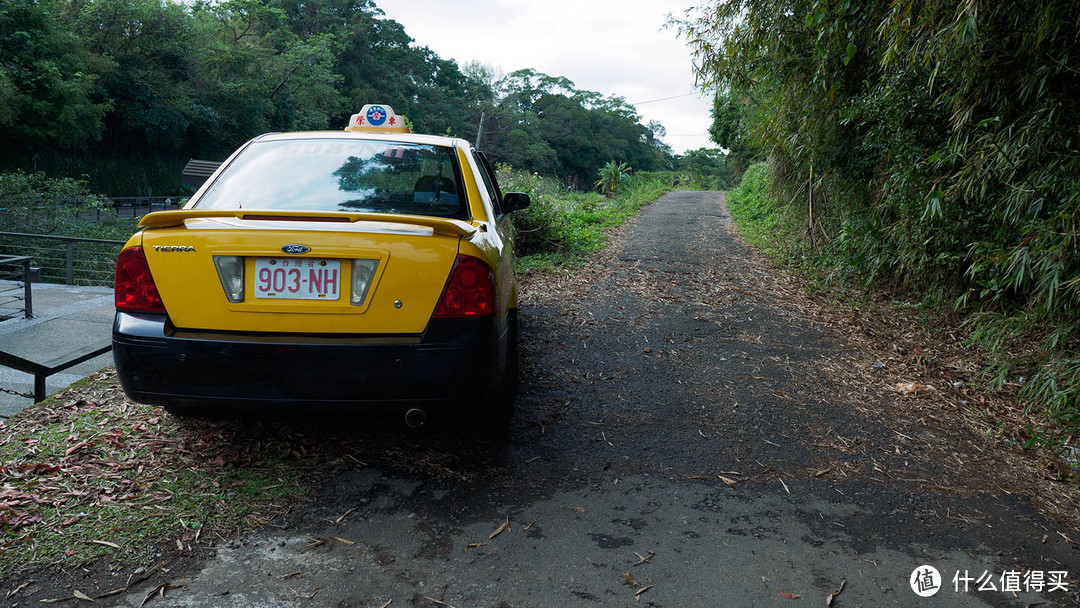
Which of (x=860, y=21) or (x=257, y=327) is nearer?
(x=257, y=327)

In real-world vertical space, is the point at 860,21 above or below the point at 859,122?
above

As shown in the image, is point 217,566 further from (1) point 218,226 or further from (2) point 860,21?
(2) point 860,21

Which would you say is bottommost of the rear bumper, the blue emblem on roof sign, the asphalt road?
the asphalt road

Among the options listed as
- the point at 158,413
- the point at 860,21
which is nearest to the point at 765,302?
the point at 860,21

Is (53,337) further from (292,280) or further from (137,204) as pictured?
(137,204)

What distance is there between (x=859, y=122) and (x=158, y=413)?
6.25m

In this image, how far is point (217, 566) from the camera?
233 centimetres

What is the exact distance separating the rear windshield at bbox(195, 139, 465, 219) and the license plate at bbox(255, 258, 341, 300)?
2.10 feet

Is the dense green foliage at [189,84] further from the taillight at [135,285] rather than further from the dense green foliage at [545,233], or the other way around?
the taillight at [135,285]

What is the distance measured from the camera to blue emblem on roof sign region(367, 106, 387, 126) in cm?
867

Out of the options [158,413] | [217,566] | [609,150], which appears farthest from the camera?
[609,150]

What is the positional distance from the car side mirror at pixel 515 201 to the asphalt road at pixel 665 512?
41.9 inches

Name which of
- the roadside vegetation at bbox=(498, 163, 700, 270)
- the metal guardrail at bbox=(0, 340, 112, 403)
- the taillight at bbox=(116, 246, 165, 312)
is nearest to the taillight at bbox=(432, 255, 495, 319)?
the taillight at bbox=(116, 246, 165, 312)

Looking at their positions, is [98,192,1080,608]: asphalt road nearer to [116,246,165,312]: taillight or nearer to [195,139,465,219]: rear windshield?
[116,246,165,312]: taillight
